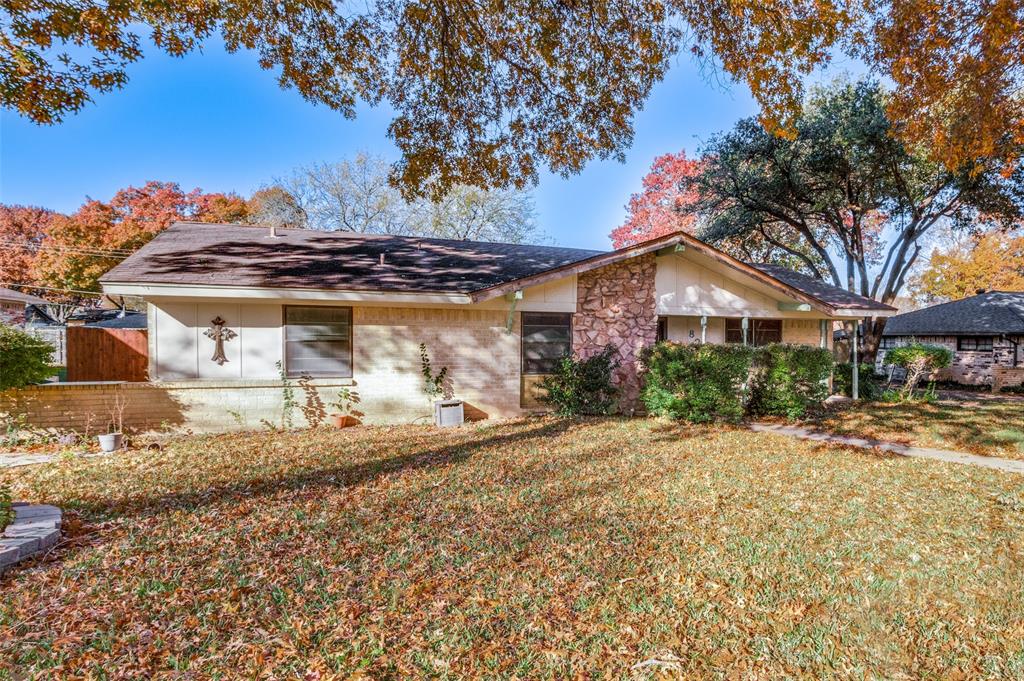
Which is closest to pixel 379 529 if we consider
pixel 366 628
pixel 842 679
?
pixel 366 628

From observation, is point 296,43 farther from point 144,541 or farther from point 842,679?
point 842,679

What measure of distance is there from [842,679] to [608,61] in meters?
8.45

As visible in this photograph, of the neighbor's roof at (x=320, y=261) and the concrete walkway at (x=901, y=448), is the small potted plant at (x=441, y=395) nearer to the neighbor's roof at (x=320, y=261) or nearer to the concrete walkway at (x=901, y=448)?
the neighbor's roof at (x=320, y=261)

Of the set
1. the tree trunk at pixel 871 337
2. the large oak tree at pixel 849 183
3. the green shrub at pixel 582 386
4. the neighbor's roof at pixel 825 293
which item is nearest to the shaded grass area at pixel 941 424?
the neighbor's roof at pixel 825 293

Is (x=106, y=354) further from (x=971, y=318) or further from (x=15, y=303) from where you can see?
(x=971, y=318)

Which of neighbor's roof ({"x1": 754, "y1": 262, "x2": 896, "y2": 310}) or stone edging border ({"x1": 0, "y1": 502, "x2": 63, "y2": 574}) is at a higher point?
neighbor's roof ({"x1": 754, "y1": 262, "x2": 896, "y2": 310})

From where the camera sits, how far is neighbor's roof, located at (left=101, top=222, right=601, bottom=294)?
8.36 m

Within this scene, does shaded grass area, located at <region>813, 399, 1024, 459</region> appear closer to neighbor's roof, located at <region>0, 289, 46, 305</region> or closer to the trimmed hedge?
the trimmed hedge

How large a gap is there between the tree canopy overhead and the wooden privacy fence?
466cm

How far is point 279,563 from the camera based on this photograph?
12.0 feet

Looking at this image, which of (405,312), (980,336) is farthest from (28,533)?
(980,336)

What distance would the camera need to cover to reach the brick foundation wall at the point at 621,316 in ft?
Result: 34.6

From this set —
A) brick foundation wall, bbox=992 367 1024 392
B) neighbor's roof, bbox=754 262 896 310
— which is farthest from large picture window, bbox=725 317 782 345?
brick foundation wall, bbox=992 367 1024 392

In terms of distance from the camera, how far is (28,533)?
12.6 ft
